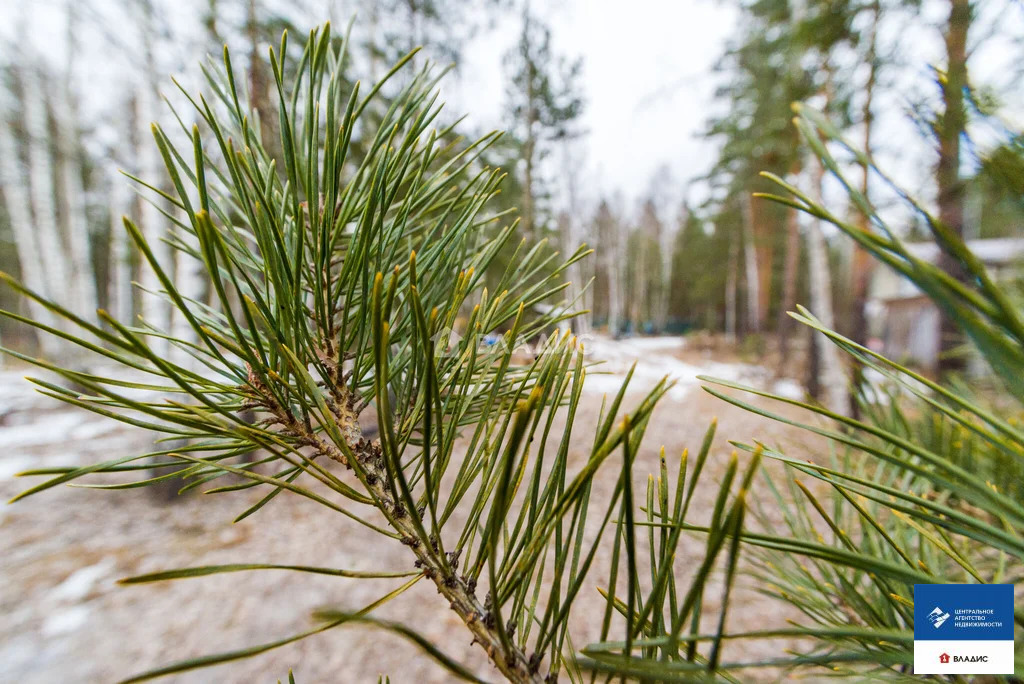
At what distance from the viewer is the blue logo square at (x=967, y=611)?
0.99 feet

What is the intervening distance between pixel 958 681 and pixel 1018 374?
13.4 inches

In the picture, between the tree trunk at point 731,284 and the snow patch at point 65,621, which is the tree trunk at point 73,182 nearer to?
the snow patch at point 65,621

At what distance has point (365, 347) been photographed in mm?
402

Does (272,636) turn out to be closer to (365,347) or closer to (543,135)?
(365,347)

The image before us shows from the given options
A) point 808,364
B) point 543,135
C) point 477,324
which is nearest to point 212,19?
point 543,135

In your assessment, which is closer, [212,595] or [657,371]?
[212,595]

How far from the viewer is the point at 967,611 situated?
31 cm

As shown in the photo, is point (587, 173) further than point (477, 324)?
Yes

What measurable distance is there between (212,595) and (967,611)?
2526 mm

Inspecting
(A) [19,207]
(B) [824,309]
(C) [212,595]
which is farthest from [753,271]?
(A) [19,207]

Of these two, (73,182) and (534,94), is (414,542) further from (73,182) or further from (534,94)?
(73,182)

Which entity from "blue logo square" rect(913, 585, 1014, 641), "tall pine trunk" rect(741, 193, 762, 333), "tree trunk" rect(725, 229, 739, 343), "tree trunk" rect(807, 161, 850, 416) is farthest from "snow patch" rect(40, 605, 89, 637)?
"tree trunk" rect(725, 229, 739, 343)

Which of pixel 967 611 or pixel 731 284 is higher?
pixel 731 284

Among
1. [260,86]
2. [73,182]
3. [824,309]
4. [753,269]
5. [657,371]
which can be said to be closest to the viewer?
[260,86]
